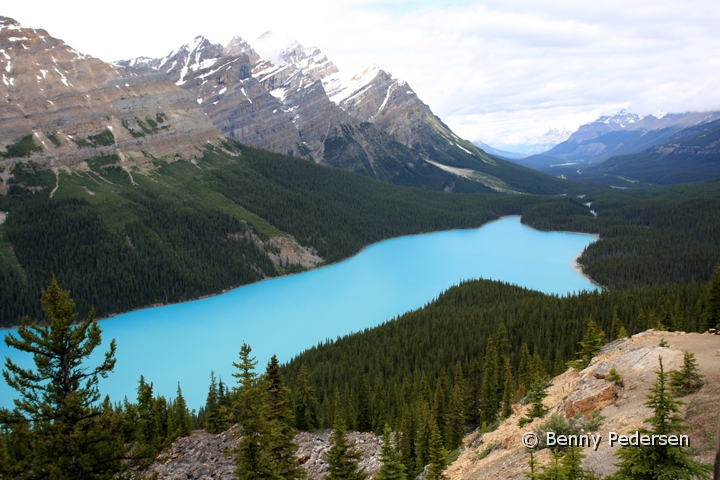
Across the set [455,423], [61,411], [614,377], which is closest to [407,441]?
[455,423]

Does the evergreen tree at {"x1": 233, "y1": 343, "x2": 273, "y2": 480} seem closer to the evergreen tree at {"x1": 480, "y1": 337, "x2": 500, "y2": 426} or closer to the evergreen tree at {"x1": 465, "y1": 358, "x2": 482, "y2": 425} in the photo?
the evergreen tree at {"x1": 480, "y1": 337, "x2": 500, "y2": 426}

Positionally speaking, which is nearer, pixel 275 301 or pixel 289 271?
pixel 275 301

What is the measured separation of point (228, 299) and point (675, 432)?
306 feet

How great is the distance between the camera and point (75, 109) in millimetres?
131375

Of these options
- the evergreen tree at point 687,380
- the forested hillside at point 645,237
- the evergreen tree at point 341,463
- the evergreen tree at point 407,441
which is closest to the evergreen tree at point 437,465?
the evergreen tree at point 341,463

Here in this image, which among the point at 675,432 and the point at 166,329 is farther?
the point at 166,329

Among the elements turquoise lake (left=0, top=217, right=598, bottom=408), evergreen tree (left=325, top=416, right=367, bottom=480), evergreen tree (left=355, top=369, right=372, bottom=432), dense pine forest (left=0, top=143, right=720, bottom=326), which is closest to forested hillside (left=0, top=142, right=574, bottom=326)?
dense pine forest (left=0, top=143, right=720, bottom=326)

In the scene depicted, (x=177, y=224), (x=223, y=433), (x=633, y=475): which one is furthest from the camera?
(x=177, y=224)

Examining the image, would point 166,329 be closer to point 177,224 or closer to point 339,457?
point 177,224

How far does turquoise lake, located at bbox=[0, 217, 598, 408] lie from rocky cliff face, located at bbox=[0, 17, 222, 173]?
57032mm

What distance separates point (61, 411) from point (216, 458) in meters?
15.8

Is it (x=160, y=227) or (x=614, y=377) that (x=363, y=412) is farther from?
(x=160, y=227)

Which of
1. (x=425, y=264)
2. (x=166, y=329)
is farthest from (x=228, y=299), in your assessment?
(x=425, y=264)

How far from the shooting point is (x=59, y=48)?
448 ft
